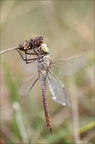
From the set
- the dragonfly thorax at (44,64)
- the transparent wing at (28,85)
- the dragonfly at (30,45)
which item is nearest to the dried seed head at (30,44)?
the dragonfly at (30,45)

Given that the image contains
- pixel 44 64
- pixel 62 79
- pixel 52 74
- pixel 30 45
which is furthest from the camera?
pixel 62 79

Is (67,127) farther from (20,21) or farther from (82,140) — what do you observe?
(20,21)

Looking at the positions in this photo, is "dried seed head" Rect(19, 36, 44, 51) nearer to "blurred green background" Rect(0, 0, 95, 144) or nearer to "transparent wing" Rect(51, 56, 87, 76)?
"transparent wing" Rect(51, 56, 87, 76)

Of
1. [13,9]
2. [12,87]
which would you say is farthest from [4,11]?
[12,87]

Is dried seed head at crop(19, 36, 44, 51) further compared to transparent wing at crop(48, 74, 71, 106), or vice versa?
transparent wing at crop(48, 74, 71, 106)

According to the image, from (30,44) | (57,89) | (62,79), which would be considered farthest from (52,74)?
(62,79)

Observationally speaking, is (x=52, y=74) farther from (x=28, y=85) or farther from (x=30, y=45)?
(x=30, y=45)

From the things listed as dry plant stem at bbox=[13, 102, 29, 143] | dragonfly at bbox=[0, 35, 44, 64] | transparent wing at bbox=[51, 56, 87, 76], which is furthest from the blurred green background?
dragonfly at bbox=[0, 35, 44, 64]
